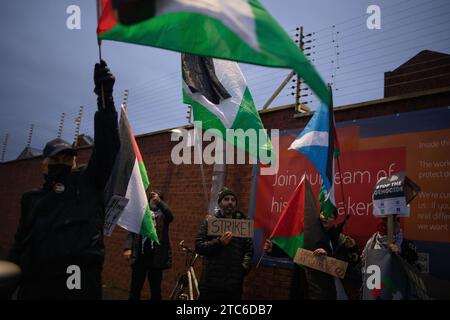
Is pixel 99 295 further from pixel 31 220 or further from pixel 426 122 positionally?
pixel 426 122

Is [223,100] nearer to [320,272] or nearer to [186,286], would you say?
[320,272]

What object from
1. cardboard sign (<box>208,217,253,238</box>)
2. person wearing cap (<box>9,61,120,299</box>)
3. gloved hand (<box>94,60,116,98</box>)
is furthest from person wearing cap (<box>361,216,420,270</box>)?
gloved hand (<box>94,60,116,98</box>)

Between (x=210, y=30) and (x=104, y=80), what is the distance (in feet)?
2.65

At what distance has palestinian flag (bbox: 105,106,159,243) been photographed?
12.0 ft

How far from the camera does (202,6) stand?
2457 mm

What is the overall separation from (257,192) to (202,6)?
3.64 metres

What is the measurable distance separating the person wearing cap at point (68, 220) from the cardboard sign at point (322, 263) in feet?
6.84

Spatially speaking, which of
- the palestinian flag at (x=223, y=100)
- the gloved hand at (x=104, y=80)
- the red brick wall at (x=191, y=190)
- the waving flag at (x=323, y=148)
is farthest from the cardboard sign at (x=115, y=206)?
the red brick wall at (x=191, y=190)

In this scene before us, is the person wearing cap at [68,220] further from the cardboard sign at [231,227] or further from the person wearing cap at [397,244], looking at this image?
the person wearing cap at [397,244]

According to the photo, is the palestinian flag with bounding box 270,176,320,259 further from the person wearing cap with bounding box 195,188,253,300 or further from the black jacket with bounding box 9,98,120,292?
the black jacket with bounding box 9,98,120,292

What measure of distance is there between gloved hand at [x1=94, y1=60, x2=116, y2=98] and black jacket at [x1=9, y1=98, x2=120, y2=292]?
8cm
